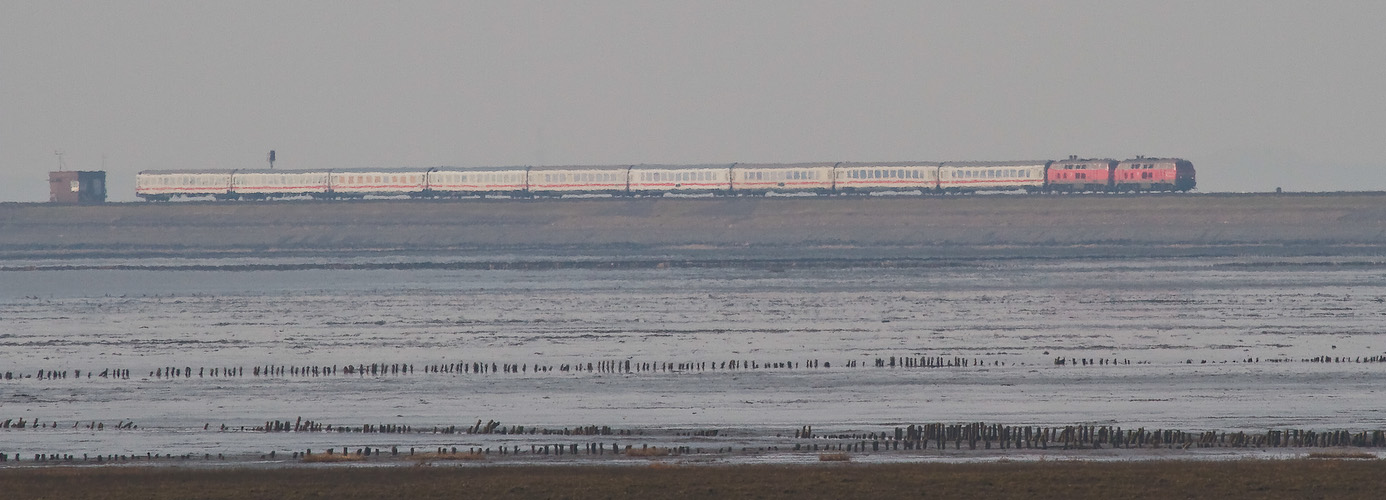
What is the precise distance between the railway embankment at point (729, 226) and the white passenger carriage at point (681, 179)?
153cm

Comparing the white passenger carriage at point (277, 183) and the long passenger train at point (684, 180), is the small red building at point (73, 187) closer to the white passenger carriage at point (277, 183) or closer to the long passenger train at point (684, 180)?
the long passenger train at point (684, 180)

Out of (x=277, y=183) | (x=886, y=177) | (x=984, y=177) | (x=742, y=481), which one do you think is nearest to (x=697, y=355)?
(x=742, y=481)

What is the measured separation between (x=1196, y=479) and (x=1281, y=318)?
33297 mm

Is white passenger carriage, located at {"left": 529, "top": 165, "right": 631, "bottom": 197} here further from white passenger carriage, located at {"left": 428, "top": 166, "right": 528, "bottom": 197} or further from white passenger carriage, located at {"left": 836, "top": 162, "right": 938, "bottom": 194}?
white passenger carriage, located at {"left": 836, "top": 162, "right": 938, "bottom": 194}

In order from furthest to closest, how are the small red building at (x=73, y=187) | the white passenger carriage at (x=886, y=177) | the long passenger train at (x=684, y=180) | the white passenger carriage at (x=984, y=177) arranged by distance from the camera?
the small red building at (x=73, y=187), the white passenger carriage at (x=886, y=177), the white passenger carriage at (x=984, y=177), the long passenger train at (x=684, y=180)

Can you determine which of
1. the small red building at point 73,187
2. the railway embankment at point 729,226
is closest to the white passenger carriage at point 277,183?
the railway embankment at point 729,226

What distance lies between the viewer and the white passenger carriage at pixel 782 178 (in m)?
129

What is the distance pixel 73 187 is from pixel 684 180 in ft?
155

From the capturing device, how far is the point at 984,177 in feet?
412

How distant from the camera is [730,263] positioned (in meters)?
103

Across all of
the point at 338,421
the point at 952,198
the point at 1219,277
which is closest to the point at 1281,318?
the point at 1219,277

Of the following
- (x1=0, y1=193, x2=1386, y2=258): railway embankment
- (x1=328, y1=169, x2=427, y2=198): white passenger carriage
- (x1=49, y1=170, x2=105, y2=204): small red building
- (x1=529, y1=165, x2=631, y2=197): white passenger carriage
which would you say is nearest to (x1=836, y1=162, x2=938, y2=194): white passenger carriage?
(x1=0, y1=193, x2=1386, y2=258): railway embankment

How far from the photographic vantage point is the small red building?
14662 centimetres

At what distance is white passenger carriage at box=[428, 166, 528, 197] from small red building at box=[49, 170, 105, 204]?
90.1ft
